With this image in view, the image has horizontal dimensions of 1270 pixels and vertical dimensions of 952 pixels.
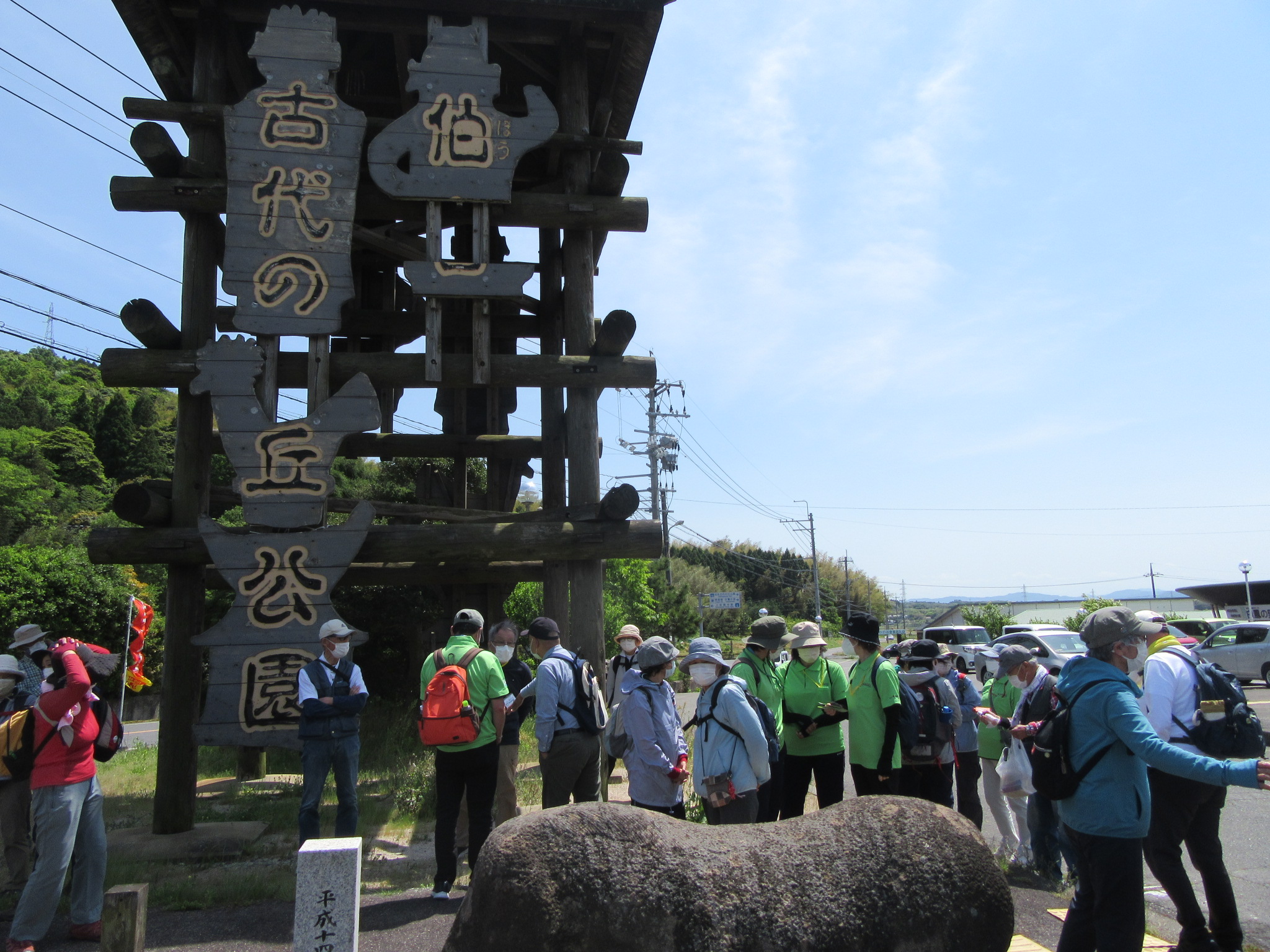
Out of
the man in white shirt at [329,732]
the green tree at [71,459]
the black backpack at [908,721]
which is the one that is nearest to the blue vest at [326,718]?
the man in white shirt at [329,732]

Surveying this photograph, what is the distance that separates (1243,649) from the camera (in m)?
19.4

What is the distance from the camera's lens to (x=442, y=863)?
16.6 ft

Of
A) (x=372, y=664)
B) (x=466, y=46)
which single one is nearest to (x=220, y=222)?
(x=466, y=46)

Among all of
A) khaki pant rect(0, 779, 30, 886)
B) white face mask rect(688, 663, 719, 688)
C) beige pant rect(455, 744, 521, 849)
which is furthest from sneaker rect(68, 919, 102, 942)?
white face mask rect(688, 663, 719, 688)

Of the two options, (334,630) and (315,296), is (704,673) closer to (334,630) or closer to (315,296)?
(334,630)

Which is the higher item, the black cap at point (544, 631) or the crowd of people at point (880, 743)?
the black cap at point (544, 631)

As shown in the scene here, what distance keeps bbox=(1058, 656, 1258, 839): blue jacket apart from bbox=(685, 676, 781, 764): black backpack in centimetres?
154

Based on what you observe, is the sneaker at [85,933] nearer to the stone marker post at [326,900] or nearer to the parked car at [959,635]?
the stone marker post at [326,900]

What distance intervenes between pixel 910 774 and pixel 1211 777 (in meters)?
2.82

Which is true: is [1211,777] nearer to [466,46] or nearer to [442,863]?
→ [442,863]

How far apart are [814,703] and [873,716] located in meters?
0.40

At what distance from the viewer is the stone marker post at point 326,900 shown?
3.37 meters

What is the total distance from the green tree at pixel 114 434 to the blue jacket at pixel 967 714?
45871mm

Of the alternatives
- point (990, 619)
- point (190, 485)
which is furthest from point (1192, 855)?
point (990, 619)
